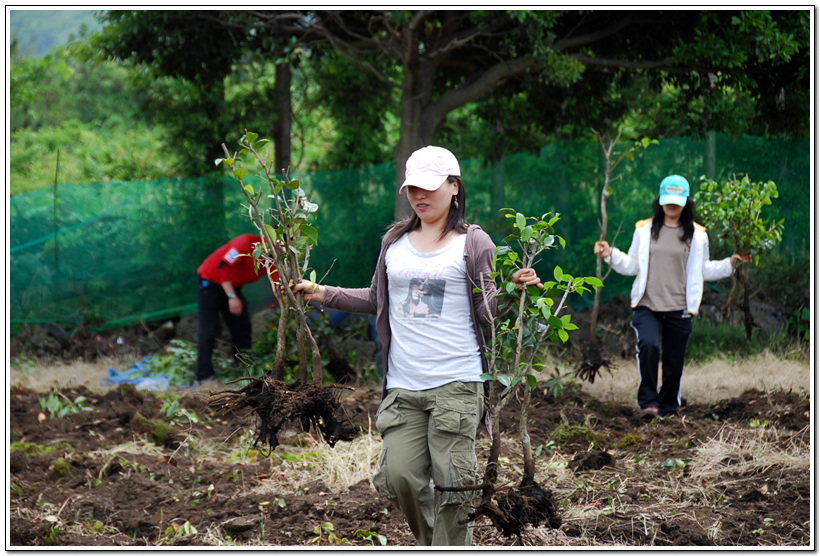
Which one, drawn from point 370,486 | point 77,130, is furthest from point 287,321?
point 77,130

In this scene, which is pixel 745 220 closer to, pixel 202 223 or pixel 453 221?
pixel 453 221

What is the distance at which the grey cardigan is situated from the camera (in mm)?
2996

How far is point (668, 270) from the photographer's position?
18.2ft

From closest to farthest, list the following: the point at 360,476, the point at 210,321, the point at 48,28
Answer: the point at 360,476, the point at 210,321, the point at 48,28

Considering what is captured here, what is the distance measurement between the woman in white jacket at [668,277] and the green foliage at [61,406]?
4142mm

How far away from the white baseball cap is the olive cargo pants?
2.56 feet

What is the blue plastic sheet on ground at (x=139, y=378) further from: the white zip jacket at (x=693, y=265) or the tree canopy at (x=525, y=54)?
the white zip jacket at (x=693, y=265)

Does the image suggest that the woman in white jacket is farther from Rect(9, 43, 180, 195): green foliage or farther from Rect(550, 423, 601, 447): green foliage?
Rect(9, 43, 180, 195): green foliage

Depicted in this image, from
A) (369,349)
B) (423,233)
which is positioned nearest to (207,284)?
(369,349)

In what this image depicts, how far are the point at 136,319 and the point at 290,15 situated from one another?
3.56 m

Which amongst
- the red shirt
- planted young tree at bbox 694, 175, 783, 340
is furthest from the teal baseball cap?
the red shirt

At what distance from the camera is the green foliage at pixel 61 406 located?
5961mm

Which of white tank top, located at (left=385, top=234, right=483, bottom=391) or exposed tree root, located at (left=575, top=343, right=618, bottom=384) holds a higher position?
white tank top, located at (left=385, top=234, right=483, bottom=391)

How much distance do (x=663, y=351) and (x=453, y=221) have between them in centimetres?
314
